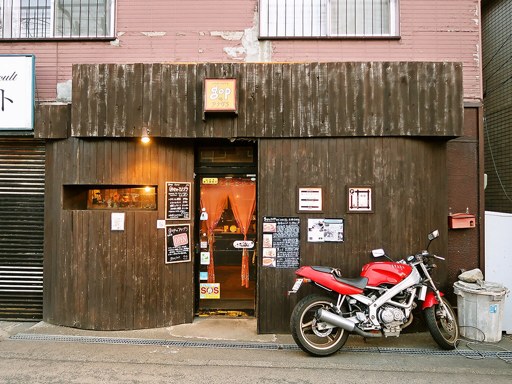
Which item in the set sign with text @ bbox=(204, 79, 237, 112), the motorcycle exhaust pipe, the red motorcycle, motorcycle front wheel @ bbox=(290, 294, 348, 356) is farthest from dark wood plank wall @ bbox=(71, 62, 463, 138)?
the motorcycle exhaust pipe

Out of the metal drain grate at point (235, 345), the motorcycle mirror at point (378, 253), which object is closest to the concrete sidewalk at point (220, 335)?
the metal drain grate at point (235, 345)

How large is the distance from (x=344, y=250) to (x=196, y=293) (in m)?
2.84

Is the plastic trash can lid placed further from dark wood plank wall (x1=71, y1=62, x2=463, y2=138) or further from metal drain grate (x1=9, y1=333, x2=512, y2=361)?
dark wood plank wall (x1=71, y1=62, x2=463, y2=138)

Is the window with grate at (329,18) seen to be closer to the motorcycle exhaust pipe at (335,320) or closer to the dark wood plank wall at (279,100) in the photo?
the dark wood plank wall at (279,100)

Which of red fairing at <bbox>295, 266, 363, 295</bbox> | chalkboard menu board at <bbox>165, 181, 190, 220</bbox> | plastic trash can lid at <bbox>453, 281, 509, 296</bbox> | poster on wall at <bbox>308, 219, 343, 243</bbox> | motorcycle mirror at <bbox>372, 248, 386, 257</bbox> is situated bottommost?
plastic trash can lid at <bbox>453, 281, 509, 296</bbox>

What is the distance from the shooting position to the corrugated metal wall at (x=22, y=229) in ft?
24.8

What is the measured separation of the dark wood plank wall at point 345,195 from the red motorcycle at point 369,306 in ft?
2.17

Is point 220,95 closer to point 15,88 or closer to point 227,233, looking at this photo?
point 227,233

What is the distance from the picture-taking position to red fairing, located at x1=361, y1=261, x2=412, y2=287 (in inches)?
241

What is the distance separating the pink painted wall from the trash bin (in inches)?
138

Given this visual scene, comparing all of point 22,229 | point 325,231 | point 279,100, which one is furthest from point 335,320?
point 22,229

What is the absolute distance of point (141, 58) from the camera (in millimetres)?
7785

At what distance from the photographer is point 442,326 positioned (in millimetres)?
6297

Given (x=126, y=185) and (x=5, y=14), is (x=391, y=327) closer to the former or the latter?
(x=126, y=185)
